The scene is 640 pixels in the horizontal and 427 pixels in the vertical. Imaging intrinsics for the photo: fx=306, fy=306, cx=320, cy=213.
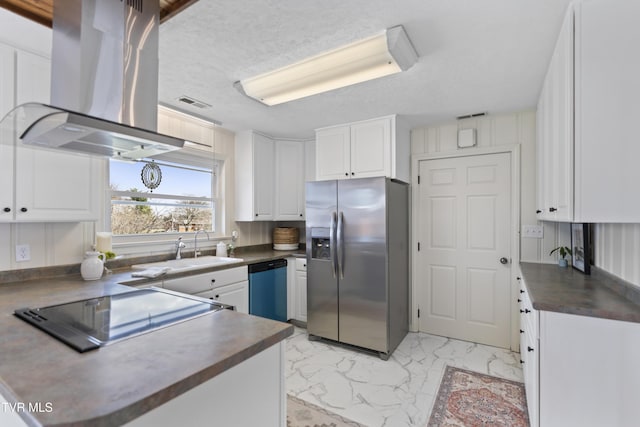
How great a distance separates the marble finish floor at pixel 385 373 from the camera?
6.91 feet

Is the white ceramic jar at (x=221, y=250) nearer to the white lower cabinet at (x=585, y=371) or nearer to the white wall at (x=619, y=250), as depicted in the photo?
the white lower cabinet at (x=585, y=371)

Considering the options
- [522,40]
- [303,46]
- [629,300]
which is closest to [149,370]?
[303,46]

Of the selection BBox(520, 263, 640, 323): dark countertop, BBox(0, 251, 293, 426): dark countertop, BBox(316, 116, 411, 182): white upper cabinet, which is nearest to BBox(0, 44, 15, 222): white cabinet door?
BBox(0, 251, 293, 426): dark countertop

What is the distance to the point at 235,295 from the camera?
115 inches

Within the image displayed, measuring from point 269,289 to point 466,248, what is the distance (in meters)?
2.17

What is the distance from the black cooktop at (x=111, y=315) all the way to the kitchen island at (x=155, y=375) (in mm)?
39

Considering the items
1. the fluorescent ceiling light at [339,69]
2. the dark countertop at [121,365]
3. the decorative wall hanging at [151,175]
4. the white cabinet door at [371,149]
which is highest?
the fluorescent ceiling light at [339,69]

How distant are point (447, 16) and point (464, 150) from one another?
1.90 m

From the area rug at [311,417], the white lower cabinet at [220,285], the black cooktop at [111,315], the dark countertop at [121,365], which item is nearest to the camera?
the dark countertop at [121,365]

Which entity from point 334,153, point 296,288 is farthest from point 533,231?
point 296,288

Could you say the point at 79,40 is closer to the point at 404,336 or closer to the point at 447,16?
the point at 447,16

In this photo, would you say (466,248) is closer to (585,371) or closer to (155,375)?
(585,371)

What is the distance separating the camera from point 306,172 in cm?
407

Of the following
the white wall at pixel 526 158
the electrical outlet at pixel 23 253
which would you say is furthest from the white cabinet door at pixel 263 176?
the white wall at pixel 526 158
